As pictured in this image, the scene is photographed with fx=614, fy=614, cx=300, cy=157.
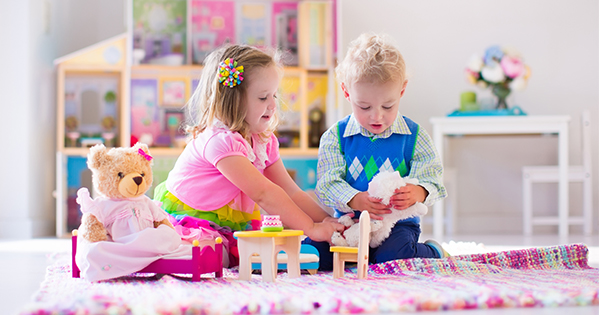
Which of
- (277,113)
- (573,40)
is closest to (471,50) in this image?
(573,40)

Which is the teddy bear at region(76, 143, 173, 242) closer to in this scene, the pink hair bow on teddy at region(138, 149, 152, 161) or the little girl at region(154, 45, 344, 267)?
the pink hair bow on teddy at region(138, 149, 152, 161)

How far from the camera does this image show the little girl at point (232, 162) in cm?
137

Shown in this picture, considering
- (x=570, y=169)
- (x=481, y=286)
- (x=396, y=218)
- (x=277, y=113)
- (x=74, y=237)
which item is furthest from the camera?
(x=570, y=169)

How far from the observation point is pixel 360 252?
3.92 ft

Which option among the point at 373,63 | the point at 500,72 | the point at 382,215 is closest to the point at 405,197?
the point at 382,215

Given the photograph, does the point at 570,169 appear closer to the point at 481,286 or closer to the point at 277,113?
the point at 277,113

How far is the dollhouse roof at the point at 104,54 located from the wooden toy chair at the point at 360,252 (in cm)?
231

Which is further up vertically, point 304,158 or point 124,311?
point 304,158

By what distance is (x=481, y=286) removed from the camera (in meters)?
1.00

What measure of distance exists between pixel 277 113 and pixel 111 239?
58 centimetres

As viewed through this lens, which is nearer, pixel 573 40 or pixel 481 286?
pixel 481 286

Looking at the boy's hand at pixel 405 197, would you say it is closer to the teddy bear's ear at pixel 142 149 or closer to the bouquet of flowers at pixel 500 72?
the teddy bear's ear at pixel 142 149

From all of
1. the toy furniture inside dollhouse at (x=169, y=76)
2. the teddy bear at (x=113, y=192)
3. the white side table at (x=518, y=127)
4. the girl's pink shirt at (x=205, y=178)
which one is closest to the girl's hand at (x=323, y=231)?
the girl's pink shirt at (x=205, y=178)

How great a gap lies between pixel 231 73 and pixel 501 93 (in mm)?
2005
